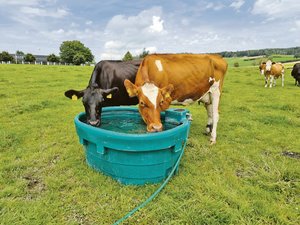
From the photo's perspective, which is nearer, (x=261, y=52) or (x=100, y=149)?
(x=100, y=149)

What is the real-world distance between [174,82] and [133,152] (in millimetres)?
1953

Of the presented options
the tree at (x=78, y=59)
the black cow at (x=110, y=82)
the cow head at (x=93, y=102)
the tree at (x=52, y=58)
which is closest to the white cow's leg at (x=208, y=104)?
the black cow at (x=110, y=82)

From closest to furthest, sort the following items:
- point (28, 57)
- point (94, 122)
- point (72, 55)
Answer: point (94, 122) → point (28, 57) → point (72, 55)

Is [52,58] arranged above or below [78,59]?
above

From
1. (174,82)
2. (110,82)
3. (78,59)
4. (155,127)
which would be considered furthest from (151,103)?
(78,59)

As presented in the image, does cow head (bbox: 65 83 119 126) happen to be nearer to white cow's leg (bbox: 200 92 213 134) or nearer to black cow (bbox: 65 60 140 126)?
black cow (bbox: 65 60 140 126)

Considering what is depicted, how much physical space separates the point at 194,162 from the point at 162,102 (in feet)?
4.23

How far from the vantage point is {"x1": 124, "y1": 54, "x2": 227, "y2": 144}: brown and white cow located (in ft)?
12.4

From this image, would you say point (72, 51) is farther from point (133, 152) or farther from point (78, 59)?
point (133, 152)

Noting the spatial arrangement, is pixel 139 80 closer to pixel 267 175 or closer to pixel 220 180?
pixel 220 180

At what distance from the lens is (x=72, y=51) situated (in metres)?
86.1

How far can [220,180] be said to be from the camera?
3824 millimetres

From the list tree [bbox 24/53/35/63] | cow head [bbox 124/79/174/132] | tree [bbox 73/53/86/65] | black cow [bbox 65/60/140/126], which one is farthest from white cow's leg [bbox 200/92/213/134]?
tree [bbox 24/53/35/63]

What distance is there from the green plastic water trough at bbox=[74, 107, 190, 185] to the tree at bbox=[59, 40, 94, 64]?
278 ft
